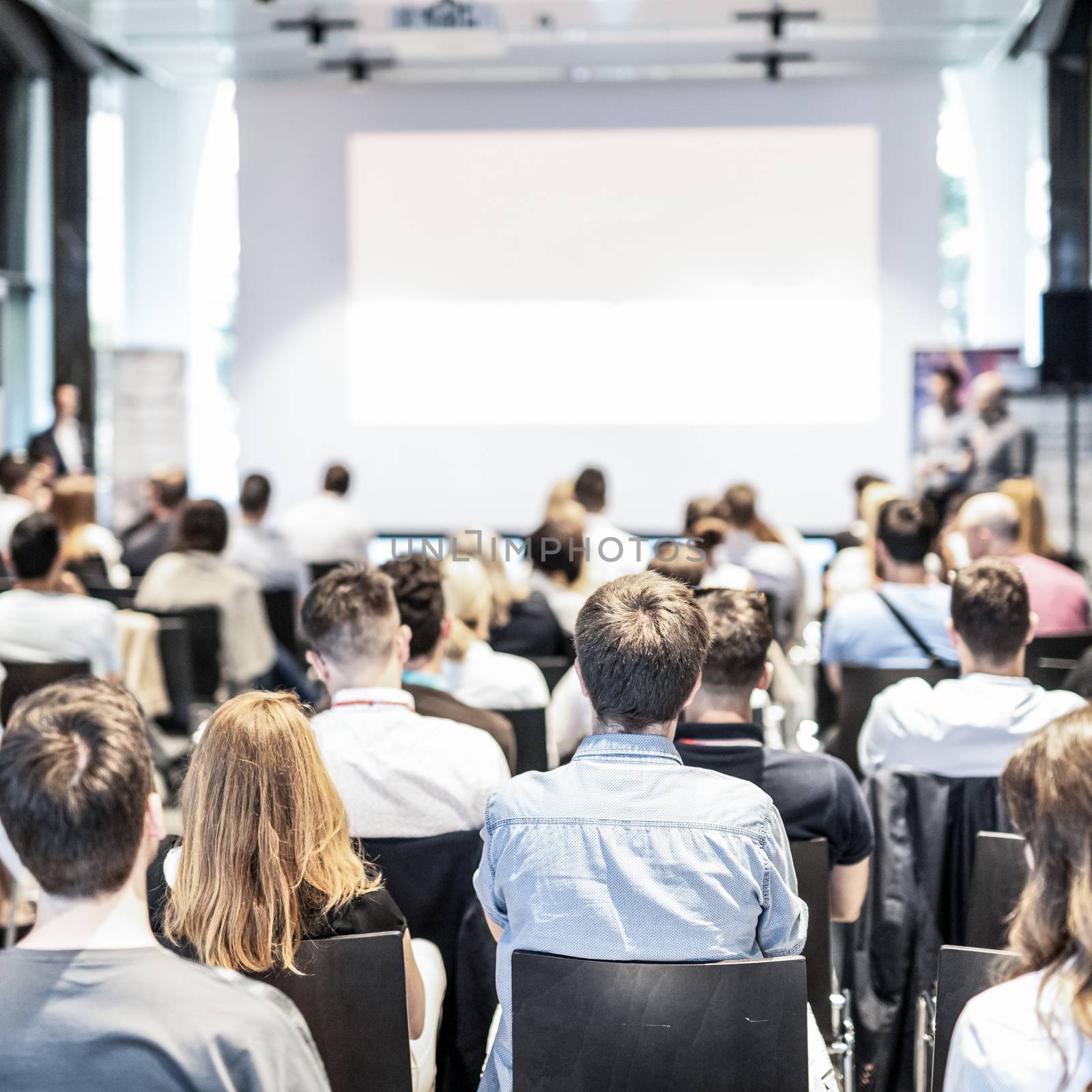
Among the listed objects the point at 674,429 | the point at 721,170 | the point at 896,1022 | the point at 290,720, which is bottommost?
the point at 896,1022

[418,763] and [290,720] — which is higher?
[290,720]

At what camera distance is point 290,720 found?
172 centimetres

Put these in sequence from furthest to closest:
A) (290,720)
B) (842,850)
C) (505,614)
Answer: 1. (505,614)
2. (842,850)
3. (290,720)

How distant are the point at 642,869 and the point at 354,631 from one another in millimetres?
1071

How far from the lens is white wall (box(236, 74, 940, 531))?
912 cm

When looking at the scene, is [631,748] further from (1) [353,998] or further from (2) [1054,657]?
(2) [1054,657]

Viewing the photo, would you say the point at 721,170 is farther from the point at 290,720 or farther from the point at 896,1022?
the point at 290,720

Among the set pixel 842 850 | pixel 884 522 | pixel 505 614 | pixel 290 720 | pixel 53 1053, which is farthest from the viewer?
pixel 505 614

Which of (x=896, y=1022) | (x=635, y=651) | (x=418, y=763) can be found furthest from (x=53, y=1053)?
(x=896, y=1022)

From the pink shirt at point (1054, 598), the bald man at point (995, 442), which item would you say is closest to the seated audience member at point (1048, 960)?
the pink shirt at point (1054, 598)

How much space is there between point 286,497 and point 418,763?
24.7 feet

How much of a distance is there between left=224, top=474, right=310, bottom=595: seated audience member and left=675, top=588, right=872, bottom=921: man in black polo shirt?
14.1ft

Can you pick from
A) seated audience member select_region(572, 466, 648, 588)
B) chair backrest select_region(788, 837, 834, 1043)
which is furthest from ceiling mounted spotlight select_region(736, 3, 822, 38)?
chair backrest select_region(788, 837, 834, 1043)

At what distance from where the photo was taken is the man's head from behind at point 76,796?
4.20 ft
